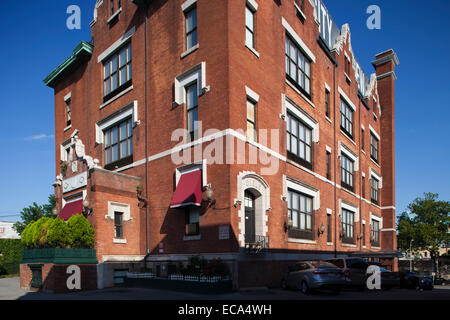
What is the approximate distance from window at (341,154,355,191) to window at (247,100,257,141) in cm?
1533

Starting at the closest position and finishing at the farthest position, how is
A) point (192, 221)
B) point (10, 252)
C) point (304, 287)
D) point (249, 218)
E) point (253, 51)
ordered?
1. point (304, 287)
2. point (192, 221)
3. point (249, 218)
4. point (253, 51)
5. point (10, 252)

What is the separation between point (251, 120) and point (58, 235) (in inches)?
437

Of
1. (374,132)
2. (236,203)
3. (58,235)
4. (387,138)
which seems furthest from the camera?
(387,138)

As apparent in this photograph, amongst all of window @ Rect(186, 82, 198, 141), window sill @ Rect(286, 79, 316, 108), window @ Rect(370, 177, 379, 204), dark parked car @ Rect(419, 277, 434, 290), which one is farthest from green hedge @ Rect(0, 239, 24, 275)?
window @ Rect(370, 177, 379, 204)

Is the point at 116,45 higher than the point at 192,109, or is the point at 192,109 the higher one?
the point at 116,45

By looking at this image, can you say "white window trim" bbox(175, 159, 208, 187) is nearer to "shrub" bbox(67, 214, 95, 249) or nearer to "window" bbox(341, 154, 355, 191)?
"shrub" bbox(67, 214, 95, 249)

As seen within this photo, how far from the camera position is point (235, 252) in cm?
1712

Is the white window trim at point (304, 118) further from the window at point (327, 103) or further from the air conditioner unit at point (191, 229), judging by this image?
the air conditioner unit at point (191, 229)

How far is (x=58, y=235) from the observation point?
1891 cm

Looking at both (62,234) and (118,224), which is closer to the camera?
(62,234)

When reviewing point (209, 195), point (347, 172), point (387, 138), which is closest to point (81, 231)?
point (209, 195)

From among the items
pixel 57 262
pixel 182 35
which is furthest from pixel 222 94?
pixel 57 262

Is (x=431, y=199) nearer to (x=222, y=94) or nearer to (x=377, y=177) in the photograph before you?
→ (x=377, y=177)

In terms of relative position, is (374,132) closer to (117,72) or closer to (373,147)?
(373,147)
